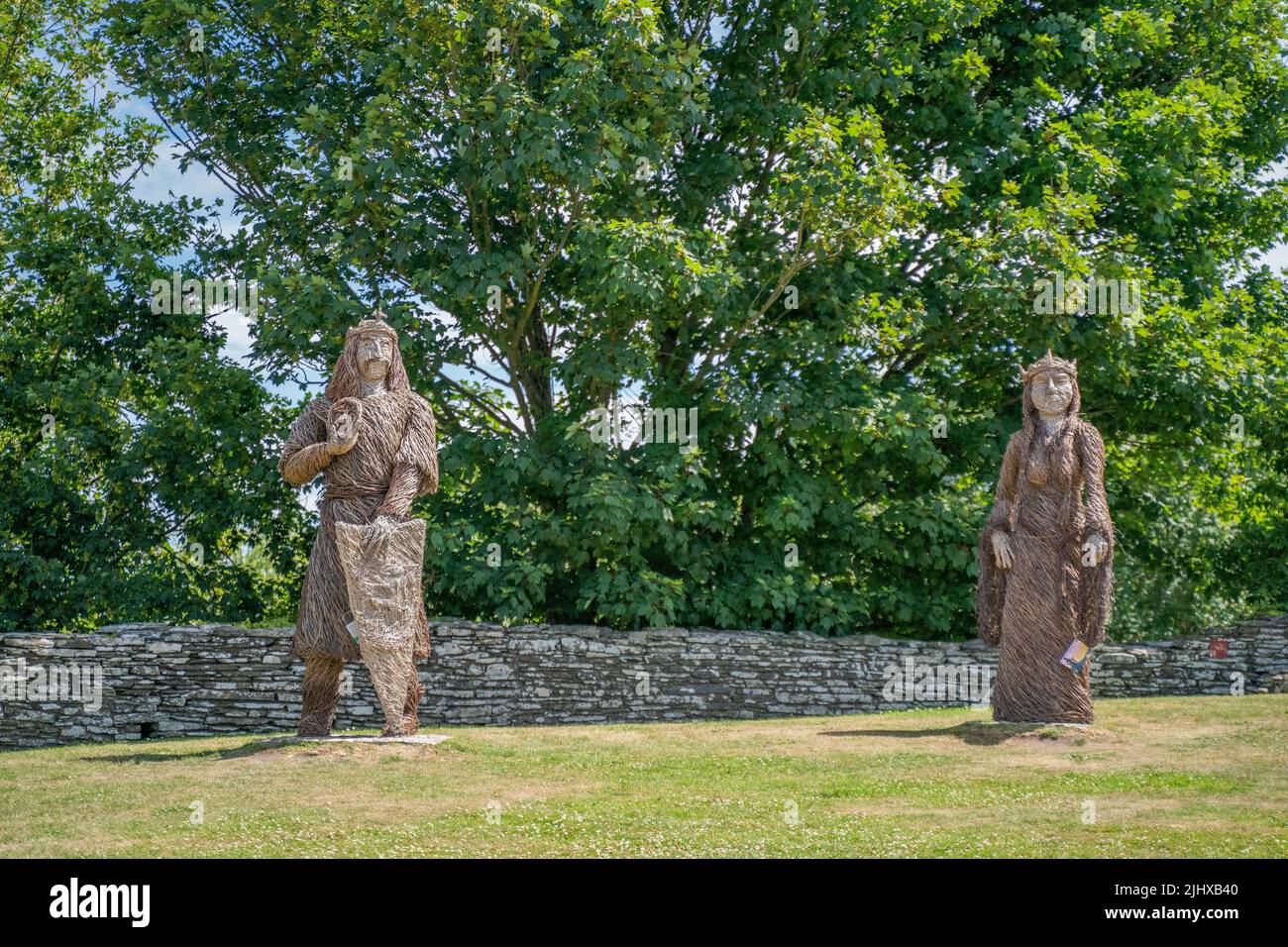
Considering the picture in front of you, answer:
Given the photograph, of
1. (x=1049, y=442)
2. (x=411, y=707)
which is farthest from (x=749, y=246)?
(x=411, y=707)

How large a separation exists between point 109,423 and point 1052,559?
520 inches

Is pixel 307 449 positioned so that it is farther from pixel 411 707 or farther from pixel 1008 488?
pixel 1008 488

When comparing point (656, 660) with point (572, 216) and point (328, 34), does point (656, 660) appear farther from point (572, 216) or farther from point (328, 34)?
point (328, 34)

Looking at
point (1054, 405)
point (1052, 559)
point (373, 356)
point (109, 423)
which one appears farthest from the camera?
point (109, 423)

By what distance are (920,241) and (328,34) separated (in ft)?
30.4

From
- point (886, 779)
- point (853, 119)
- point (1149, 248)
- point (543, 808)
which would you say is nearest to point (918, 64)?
point (853, 119)

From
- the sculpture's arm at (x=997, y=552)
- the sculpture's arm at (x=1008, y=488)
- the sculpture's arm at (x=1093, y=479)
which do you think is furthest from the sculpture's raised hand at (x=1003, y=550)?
the sculpture's arm at (x=1093, y=479)

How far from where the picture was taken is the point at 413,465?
1198 centimetres

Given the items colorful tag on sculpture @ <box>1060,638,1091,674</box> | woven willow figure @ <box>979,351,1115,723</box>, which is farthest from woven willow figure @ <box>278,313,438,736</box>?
colorful tag on sculpture @ <box>1060,638,1091,674</box>

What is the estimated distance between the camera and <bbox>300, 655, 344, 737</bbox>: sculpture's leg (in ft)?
39.4

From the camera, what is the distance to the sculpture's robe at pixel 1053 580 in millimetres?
12117

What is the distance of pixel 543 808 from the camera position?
913 centimetres

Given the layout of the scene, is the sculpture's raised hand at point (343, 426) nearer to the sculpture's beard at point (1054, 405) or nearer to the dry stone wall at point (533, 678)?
the dry stone wall at point (533, 678)

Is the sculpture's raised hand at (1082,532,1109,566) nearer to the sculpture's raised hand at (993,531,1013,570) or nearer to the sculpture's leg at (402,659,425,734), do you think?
the sculpture's raised hand at (993,531,1013,570)
